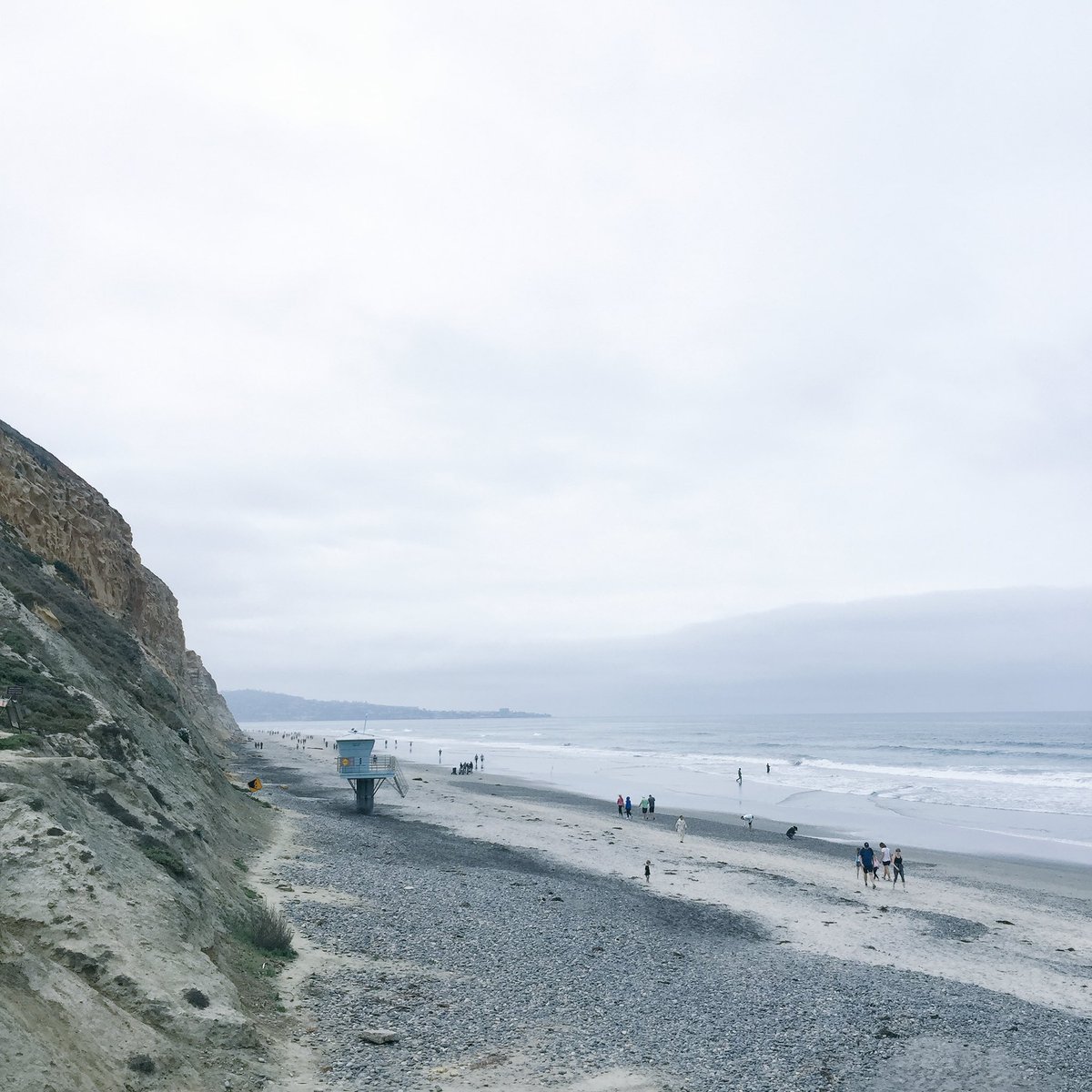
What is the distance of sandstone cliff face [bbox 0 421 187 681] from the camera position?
31.2 m

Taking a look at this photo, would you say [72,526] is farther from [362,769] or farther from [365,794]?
[365,794]

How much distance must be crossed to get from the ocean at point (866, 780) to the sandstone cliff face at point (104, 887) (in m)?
34.1

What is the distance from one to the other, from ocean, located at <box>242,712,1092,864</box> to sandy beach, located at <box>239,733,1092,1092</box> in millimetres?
12268

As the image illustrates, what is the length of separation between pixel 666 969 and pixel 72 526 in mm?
32660

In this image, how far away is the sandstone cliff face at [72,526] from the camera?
31.2 meters

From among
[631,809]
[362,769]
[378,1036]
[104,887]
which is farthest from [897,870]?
[104,887]

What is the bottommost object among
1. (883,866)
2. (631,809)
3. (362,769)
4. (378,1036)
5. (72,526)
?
(631,809)

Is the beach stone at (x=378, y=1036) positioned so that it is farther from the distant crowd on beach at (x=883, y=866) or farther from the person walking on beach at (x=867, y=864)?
the person walking on beach at (x=867, y=864)

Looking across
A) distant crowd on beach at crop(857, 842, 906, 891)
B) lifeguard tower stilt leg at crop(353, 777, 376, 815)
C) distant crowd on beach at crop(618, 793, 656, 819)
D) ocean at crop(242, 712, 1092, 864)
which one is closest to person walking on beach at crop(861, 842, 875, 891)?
distant crowd on beach at crop(857, 842, 906, 891)

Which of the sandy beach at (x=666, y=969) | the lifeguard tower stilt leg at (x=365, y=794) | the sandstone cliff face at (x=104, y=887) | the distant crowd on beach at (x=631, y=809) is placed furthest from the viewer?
the distant crowd on beach at (x=631, y=809)

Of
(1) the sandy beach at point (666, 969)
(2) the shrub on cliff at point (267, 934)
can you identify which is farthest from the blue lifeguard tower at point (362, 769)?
(2) the shrub on cliff at point (267, 934)

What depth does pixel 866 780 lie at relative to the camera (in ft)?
234

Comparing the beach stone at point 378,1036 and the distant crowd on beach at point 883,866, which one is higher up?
the beach stone at point 378,1036

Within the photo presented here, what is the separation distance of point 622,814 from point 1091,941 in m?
27.2
